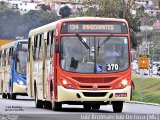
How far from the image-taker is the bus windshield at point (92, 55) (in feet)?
106

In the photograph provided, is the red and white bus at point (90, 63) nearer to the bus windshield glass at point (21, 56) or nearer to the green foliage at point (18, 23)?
the bus windshield glass at point (21, 56)

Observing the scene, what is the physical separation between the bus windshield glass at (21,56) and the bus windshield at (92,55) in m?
18.4

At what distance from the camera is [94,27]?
32.9 m

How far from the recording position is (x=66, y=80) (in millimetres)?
32125

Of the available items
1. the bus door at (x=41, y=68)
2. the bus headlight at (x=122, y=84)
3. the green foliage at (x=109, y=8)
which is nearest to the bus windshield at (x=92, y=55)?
the bus headlight at (x=122, y=84)

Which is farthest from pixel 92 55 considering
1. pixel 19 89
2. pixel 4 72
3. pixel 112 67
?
pixel 4 72

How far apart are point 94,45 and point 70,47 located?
78 cm

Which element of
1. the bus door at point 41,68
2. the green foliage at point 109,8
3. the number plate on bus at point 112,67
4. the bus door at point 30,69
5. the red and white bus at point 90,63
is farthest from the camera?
the green foliage at point 109,8

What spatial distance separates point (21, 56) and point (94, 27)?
1857cm

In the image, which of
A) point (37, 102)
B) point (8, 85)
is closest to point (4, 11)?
point (8, 85)

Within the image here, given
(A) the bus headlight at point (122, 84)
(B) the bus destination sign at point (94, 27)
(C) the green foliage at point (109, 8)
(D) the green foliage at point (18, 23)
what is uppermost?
(B) the bus destination sign at point (94, 27)

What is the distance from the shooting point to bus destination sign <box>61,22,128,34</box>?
3272 cm

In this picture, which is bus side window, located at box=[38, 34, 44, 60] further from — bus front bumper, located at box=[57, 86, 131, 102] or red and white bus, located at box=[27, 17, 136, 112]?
bus front bumper, located at box=[57, 86, 131, 102]

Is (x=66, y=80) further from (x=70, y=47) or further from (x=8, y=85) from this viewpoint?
(x=8, y=85)
